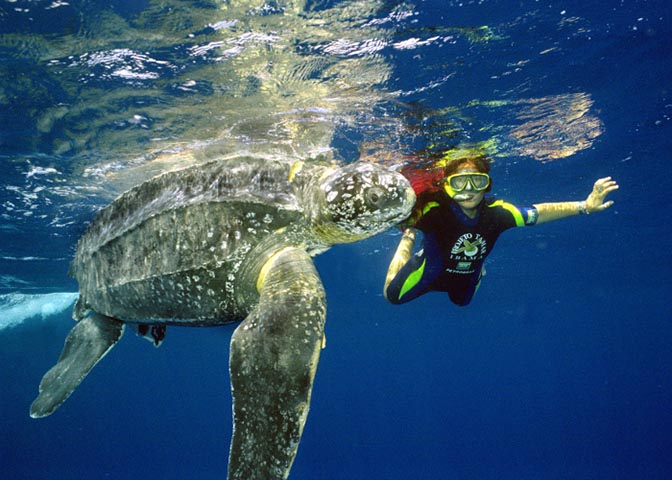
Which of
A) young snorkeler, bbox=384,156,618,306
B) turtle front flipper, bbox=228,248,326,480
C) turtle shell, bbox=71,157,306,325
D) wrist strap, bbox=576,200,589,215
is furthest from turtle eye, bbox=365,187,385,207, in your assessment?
wrist strap, bbox=576,200,589,215

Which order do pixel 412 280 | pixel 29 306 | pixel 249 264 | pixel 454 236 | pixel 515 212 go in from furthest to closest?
pixel 29 306 → pixel 412 280 → pixel 515 212 → pixel 454 236 → pixel 249 264

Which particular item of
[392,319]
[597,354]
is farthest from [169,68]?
[597,354]

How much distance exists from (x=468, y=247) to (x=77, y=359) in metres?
5.22

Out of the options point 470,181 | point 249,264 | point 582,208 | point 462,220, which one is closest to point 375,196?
point 249,264

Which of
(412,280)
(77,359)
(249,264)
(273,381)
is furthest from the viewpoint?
(412,280)

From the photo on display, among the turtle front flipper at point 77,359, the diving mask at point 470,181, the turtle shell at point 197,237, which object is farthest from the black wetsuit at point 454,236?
the turtle front flipper at point 77,359

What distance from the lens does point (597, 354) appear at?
87.9 metres

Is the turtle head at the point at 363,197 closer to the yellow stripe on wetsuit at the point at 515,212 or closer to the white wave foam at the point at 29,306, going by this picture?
the yellow stripe on wetsuit at the point at 515,212

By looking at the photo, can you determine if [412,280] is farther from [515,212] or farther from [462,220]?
[515,212]

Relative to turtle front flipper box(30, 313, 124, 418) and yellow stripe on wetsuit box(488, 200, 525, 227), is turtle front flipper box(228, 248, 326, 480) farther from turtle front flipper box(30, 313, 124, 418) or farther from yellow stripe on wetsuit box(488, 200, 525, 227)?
yellow stripe on wetsuit box(488, 200, 525, 227)

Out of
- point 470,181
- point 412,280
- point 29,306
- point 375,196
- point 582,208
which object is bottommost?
point 29,306

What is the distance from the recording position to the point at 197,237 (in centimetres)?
294

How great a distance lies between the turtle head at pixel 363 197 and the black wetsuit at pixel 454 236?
285cm

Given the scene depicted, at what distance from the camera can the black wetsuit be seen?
5473 mm
